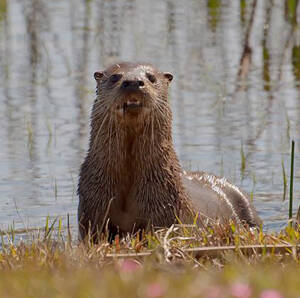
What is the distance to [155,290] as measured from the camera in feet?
8.59

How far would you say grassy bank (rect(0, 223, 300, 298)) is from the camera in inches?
107

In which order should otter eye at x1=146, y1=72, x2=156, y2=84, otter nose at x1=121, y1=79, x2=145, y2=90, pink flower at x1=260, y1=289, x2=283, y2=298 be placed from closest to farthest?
pink flower at x1=260, y1=289, x2=283, y2=298 < otter nose at x1=121, y1=79, x2=145, y2=90 < otter eye at x1=146, y1=72, x2=156, y2=84

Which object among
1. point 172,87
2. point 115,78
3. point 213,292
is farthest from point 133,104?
point 172,87

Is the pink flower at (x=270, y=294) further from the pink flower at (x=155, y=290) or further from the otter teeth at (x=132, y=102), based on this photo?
the otter teeth at (x=132, y=102)

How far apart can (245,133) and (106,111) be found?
159 inches

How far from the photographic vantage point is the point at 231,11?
14719 mm

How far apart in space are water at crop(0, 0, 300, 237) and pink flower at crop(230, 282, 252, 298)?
413cm

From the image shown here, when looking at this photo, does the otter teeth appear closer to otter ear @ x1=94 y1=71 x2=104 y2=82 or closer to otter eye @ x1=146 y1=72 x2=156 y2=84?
otter eye @ x1=146 y1=72 x2=156 y2=84

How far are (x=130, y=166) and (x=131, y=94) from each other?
0.58 metres

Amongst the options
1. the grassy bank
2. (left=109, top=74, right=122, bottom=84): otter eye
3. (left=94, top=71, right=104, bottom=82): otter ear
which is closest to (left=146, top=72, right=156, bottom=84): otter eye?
(left=109, top=74, right=122, bottom=84): otter eye

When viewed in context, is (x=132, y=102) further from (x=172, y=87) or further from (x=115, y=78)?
(x=172, y=87)

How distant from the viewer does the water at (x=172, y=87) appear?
26.9 ft

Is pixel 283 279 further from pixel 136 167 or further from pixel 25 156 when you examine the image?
pixel 25 156

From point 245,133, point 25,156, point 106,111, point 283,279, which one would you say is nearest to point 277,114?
point 245,133
